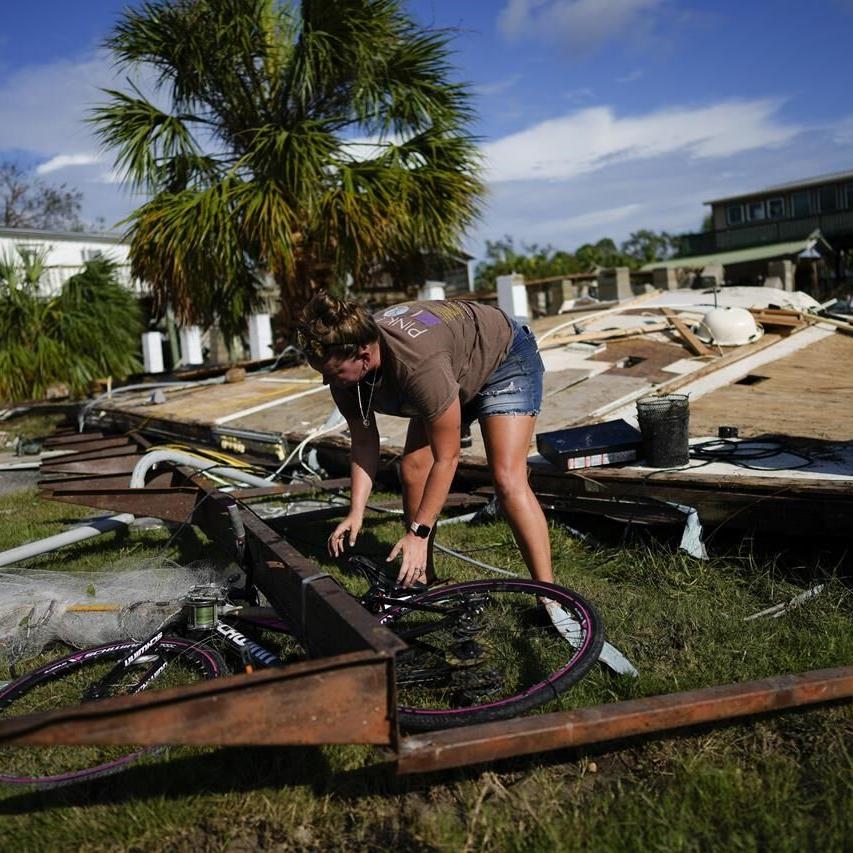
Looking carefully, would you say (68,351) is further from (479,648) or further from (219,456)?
(479,648)

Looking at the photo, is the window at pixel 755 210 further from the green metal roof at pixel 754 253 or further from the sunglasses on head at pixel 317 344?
the sunglasses on head at pixel 317 344

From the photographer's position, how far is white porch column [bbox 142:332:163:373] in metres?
15.7

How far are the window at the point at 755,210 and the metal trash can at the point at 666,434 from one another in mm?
38443

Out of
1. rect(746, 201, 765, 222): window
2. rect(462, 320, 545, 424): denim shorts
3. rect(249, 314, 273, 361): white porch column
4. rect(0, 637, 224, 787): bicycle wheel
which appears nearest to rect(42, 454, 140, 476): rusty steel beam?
rect(0, 637, 224, 787): bicycle wheel

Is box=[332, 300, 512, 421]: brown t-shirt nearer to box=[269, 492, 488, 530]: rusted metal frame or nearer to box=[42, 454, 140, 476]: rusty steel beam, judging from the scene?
box=[269, 492, 488, 530]: rusted metal frame

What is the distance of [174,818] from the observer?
2.31 m

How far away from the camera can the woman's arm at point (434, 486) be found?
2973 mm

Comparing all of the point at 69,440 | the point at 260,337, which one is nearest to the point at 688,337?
the point at 69,440

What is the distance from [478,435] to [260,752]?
134 inches

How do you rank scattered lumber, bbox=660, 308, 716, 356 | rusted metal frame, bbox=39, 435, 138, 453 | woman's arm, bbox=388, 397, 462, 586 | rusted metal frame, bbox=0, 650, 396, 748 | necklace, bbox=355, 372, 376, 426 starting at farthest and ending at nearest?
rusted metal frame, bbox=39, 435, 138, 453
scattered lumber, bbox=660, 308, 716, 356
necklace, bbox=355, 372, 376, 426
woman's arm, bbox=388, 397, 462, 586
rusted metal frame, bbox=0, 650, 396, 748

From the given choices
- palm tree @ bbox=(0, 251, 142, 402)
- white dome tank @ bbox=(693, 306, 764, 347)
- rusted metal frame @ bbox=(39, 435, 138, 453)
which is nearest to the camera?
white dome tank @ bbox=(693, 306, 764, 347)

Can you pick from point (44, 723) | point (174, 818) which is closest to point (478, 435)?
point (174, 818)

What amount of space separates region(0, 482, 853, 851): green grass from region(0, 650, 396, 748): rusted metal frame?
43 cm

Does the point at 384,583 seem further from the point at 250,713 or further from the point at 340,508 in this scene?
the point at 340,508
